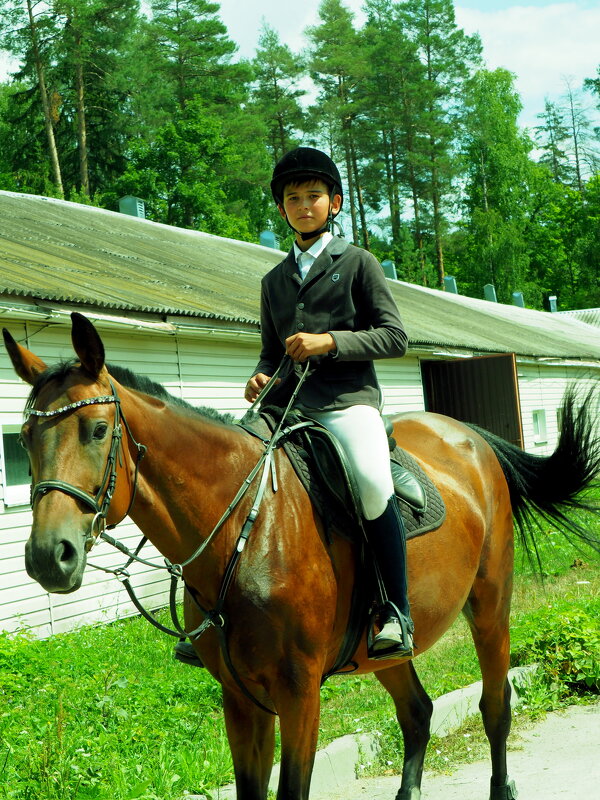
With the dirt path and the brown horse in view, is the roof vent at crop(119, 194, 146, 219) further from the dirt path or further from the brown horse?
the brown horse

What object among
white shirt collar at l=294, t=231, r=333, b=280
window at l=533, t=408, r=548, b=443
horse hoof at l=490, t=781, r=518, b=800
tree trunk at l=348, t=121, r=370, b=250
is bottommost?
window at l=533, t=408, r=548, b=443

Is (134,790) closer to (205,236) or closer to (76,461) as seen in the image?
(76,461)

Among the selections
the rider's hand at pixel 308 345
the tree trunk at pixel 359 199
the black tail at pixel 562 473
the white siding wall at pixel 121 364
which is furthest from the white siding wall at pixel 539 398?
the tree trunk at pixel 359 199

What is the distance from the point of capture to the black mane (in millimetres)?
2887

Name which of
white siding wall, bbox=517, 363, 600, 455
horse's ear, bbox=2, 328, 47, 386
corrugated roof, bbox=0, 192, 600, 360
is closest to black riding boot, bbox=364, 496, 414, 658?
horse's ear, bbox=2, 328, 47, 386

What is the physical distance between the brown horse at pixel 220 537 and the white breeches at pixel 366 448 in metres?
0.23

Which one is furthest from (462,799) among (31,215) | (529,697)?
(31,215)

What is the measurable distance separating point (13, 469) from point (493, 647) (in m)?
5.62

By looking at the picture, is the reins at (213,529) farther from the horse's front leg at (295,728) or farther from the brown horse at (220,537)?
the horse's front leg at (295,728)

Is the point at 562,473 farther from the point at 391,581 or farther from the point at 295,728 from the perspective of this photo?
the point at 295,728

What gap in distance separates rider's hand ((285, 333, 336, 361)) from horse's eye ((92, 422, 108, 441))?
0.89m

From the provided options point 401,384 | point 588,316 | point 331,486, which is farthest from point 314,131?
point 331,486

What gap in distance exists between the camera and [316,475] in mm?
3576

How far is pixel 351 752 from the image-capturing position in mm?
4980
